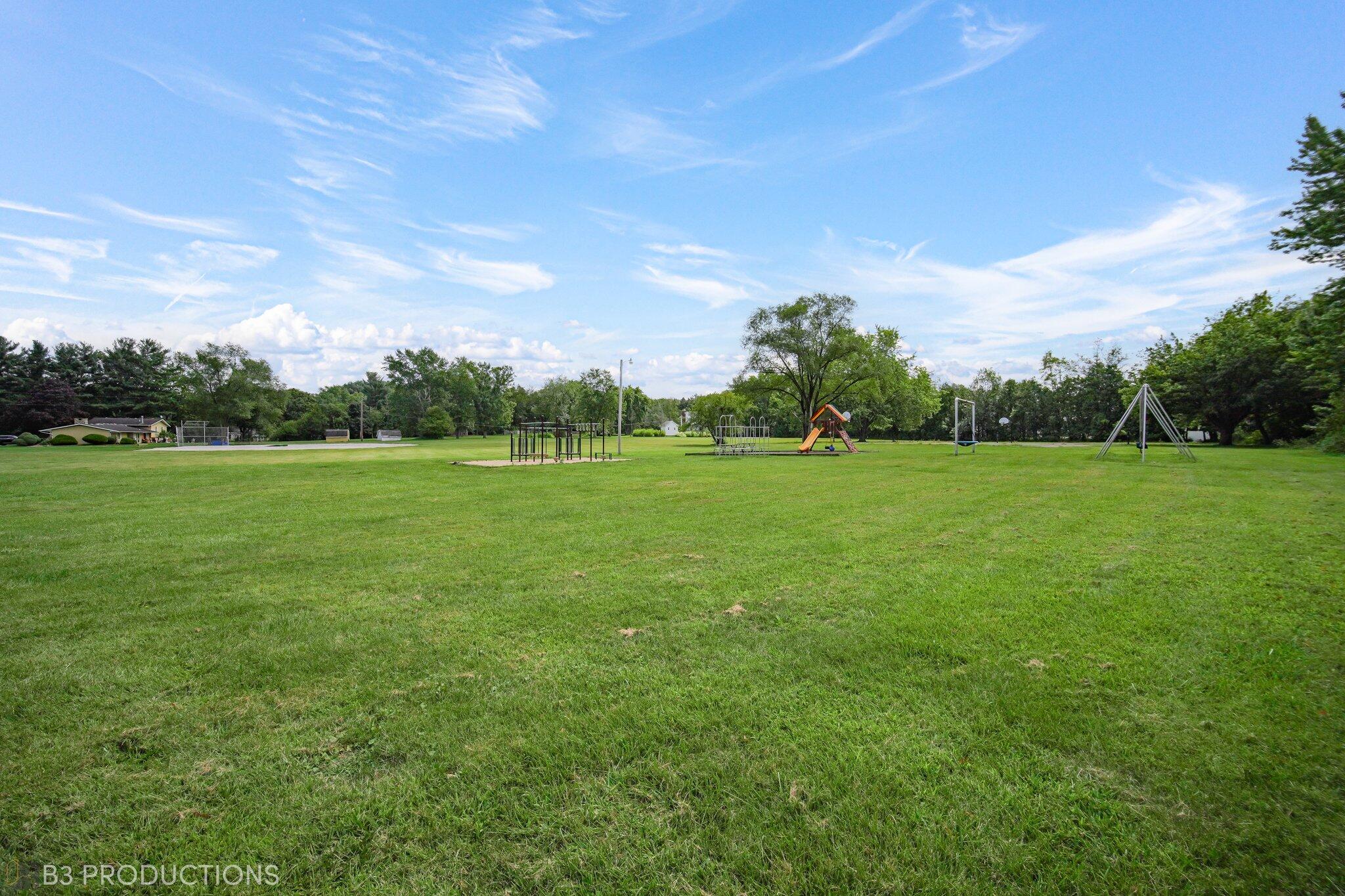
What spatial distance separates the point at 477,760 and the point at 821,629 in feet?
9.10

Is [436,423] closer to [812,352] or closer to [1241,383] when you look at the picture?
[812,352]

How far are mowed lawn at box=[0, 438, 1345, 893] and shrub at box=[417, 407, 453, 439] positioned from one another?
6777 centimetres

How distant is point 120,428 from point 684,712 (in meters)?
77.3

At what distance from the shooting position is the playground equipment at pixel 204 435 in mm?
56469

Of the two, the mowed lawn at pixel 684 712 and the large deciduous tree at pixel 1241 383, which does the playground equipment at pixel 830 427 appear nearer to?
the large deciduous tree at pixel 1241 383

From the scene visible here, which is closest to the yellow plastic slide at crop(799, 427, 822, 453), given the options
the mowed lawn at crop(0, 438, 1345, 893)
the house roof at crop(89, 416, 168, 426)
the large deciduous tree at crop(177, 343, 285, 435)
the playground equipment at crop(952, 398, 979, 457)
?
the playground equipment at crop(952, 398, 979, 457)

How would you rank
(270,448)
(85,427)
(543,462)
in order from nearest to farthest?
(543,462)
(270,448)
(85,427)

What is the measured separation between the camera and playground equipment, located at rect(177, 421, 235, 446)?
56.5 m

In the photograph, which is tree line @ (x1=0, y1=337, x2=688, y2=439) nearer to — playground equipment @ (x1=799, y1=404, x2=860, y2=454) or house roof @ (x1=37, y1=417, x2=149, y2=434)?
house roof @ (x1=37, y1=417, x2=149, y2=434)

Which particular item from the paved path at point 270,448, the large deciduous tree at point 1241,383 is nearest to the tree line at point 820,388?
the large deciduous tree at point 1241,383

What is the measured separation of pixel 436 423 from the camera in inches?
2872

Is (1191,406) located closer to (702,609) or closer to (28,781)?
(702,609)

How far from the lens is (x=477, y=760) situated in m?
2.98

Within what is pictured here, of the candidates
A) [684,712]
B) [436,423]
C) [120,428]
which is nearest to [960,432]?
[436,423]
